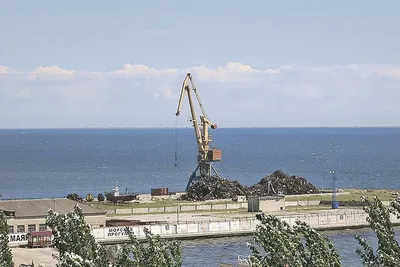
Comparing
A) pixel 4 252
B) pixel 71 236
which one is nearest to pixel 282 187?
pixel 4 252

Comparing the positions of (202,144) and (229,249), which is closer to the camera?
(229,249)

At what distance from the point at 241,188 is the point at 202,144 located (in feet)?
45.5

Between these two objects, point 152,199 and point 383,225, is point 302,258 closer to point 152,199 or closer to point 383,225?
point 383,225

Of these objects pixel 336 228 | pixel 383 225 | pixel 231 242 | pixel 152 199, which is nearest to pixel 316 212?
pixel 336 228

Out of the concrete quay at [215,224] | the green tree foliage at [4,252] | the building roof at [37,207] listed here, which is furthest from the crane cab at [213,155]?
the green tree foliage at [4,252]

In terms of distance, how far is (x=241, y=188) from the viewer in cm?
11525

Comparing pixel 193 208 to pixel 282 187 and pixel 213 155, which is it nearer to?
pixel 282 187

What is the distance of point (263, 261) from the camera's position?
34500mm

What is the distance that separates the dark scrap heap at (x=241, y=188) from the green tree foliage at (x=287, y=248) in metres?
74.0

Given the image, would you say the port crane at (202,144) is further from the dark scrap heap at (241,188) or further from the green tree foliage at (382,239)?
the green tree foliage at (382,239)

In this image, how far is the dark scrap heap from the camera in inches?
4395

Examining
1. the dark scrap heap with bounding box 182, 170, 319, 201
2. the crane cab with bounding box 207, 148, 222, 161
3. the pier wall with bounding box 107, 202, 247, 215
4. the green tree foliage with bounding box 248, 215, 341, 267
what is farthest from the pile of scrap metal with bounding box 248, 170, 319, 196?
the green tree foliage with bounding box 248, 215, 341, 267

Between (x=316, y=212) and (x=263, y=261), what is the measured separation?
5931 centimetres

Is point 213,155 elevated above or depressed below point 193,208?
above
